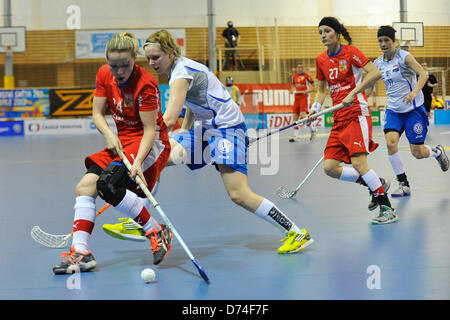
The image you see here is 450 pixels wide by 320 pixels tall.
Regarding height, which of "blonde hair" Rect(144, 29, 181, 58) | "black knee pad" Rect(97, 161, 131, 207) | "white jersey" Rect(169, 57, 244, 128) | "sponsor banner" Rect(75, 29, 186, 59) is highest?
"sponsor banner" Rect(75, 29, 186, 59)

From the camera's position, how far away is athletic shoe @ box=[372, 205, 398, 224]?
4.86m

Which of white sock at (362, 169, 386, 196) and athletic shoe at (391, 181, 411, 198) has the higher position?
white sock at (362, 169, 386, 196)

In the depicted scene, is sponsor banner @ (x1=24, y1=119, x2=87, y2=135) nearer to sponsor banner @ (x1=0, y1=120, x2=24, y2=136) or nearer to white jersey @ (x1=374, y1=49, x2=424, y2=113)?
sponsor banner @ (x1=0, y1=120, x2=24, y2=136)

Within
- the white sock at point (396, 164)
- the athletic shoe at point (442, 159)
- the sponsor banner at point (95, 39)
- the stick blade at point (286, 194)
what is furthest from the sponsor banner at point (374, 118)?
the stick blade at point (286, 194)

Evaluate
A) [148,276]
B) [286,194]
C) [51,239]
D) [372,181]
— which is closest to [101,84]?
[148,276]

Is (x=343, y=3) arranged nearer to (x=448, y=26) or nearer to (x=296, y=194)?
(x=448, y=26)

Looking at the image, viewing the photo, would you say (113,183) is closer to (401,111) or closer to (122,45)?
(122,45)

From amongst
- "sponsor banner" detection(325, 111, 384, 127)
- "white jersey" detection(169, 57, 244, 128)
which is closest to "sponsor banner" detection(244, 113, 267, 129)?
"sponsor banner" detection(325, 111, 384, 127)

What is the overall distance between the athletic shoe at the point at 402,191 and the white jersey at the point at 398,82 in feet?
2.32

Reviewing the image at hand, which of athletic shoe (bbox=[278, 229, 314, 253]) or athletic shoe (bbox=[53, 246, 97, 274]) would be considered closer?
athletic shoe (bbox=[53, 246, 97, 274])

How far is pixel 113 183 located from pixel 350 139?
2.26 meters

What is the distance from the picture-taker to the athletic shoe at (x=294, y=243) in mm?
3992

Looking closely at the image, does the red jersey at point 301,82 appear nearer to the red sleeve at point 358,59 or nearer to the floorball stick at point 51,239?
the red sleeve at point 358,59

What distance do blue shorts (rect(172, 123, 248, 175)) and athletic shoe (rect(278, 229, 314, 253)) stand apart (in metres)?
0.47
